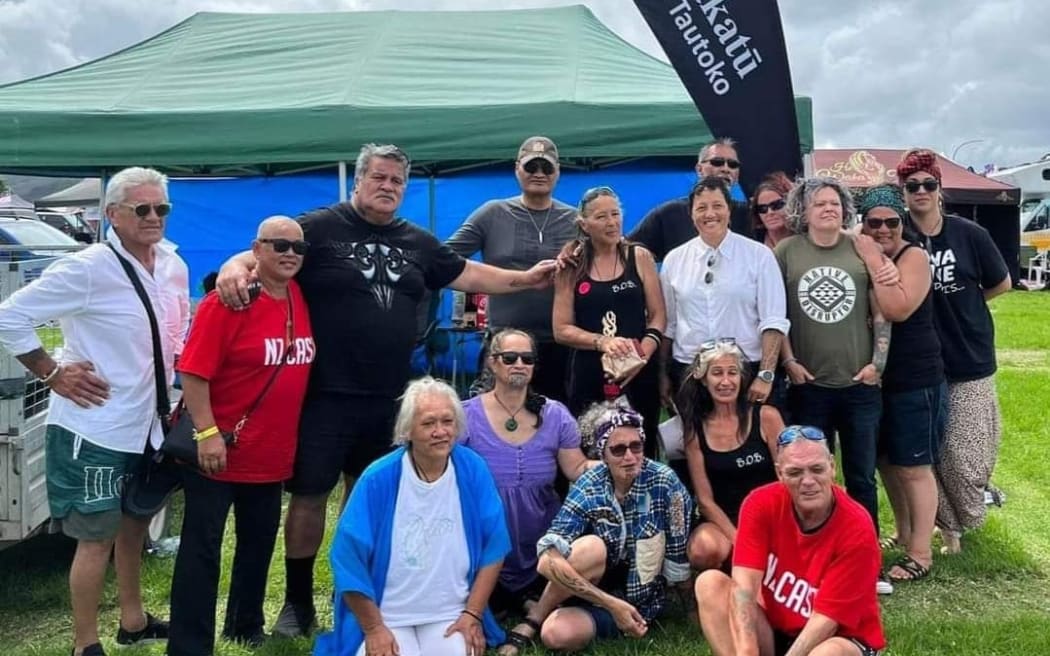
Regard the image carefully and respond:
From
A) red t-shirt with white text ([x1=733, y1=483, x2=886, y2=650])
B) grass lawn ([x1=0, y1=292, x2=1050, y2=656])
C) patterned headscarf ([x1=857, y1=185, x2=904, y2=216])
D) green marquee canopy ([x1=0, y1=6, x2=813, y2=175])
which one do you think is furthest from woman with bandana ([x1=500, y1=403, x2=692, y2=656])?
green marquee canopy ([x1=0, y1=6, x2=813, y2=175])

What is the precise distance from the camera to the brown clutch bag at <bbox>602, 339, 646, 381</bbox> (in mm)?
3523

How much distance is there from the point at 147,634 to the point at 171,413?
96 cm

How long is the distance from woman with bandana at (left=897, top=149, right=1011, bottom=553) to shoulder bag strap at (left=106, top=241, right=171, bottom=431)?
3.23m

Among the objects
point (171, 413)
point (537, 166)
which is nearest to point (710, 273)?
point (537, 166)

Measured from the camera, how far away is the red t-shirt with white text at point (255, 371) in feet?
9.78

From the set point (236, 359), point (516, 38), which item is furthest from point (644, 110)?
point (236, 359)

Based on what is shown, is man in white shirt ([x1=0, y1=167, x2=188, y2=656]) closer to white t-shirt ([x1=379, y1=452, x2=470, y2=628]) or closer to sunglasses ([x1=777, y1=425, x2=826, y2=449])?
white t-shirt ([x1=379, y1=452, x2=470, y2=628])

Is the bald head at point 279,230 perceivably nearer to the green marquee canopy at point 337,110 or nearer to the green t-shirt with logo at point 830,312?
the green t-shirt with logo at point 830,312

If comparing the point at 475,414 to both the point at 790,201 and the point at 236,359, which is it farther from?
the point at 790,201

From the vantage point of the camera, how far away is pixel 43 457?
139 inches

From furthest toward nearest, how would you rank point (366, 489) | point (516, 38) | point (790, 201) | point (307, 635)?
1. point (516, 38)
2. point (790, 201)
3. point (307, 635)
4. point (366, 489)

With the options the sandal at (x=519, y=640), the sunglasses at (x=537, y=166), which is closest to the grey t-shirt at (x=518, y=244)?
the sunglasses at (x=537, y=166)

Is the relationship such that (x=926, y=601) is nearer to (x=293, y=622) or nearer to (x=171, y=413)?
(x=293, y=622)

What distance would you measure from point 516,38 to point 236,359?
5.44 metres
